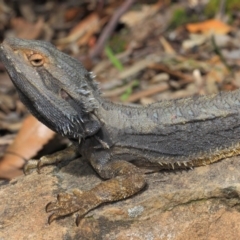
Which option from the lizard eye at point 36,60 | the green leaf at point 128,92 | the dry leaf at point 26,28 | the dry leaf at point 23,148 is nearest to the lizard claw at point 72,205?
the lizard eye at point 36,60

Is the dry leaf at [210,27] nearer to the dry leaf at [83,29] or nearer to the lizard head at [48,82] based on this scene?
the dry leaf at [83,29]

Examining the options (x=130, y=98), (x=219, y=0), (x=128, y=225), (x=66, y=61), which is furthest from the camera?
(x=219, y=0)

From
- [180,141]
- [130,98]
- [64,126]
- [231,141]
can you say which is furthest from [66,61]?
[130,98]

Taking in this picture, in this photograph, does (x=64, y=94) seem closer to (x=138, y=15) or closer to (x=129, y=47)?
(x=129, y=47)

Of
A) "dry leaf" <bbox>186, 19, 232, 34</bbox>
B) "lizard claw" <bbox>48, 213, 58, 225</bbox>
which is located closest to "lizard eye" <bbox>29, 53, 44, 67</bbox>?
"lizard claw" <bbox>48, 213, 58, 225</bbox>

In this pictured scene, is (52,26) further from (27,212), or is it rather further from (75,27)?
(27,212)

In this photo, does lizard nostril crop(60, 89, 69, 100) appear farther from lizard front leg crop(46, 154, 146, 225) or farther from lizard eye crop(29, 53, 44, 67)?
lizard front leg crop(46, 154, 146, 225)
